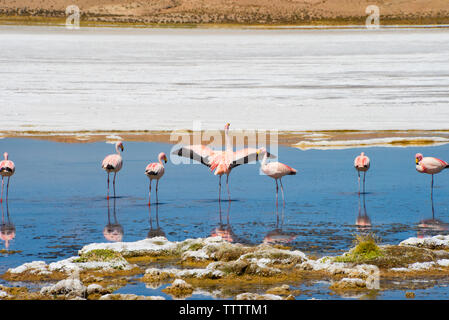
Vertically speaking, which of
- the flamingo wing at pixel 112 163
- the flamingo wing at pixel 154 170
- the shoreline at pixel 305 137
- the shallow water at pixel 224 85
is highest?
the shallow water at pixel 224 85

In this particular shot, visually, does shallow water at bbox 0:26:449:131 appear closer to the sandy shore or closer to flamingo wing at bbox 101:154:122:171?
flamingo wing at bbox 101:154:122:171

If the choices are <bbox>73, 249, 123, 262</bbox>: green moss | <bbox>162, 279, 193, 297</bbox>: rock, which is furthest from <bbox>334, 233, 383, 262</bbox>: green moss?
<bbox>73, 249, 123, 262</bbox>: green moss

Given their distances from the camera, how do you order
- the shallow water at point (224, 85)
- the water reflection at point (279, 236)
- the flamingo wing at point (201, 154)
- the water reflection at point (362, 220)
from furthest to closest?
the shallow water at point (224, 85) < the flamingo wing at point (201, 154) < the water reflection at point (362, 220) < the water reflection at point (279, 236)

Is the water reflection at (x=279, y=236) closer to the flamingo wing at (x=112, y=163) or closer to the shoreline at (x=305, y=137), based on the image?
the flamingo wing at (x=112, y=163)

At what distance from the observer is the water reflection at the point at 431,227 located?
9969 millimetres

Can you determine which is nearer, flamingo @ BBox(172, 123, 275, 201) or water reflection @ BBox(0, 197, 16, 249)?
water reflection @ BBox(0, 197, 16, 249)

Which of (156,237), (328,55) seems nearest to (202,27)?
(328,55)

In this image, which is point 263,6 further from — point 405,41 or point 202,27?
point 405,41

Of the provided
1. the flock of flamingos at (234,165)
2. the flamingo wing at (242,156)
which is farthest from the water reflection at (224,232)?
the flamingo wing at (242,156)

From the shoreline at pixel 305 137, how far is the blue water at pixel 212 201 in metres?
0.72

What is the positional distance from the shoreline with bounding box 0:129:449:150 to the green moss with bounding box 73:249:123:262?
323 inches

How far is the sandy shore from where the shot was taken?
316ft

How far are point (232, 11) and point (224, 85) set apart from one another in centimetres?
7935

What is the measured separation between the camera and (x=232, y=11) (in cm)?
10662
